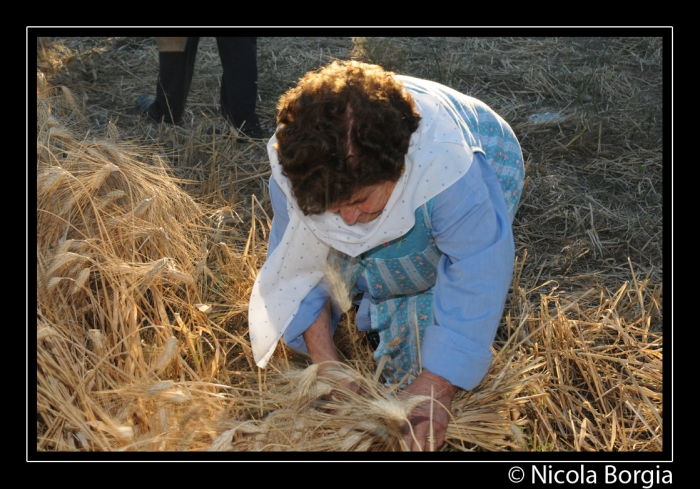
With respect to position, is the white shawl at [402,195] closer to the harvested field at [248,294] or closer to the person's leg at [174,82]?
the harvested field at [248,294]

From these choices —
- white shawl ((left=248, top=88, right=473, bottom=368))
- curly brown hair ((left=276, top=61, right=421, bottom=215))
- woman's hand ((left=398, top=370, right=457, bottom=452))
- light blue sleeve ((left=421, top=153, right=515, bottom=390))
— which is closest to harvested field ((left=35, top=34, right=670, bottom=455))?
woman's hand ((left=398, top=370, right=457, bottom=452))

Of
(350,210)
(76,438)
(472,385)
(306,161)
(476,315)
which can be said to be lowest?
(76,438)

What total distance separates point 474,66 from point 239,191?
1812mm

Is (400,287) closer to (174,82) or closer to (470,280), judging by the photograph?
(470,280)

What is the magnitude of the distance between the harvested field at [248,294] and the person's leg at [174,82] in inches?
4.6

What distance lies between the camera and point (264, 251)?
2445 millimetres

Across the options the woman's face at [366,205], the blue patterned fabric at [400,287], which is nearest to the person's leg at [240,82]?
the blue patterned fabric at [400,287]

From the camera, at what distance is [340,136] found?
1382mm

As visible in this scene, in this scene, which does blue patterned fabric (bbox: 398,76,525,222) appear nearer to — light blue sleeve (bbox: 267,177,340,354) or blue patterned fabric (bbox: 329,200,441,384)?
blue patterned fabric (bbox: 329,200,441,384)

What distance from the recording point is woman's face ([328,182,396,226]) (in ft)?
4.82

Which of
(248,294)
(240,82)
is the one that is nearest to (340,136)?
(248,294)

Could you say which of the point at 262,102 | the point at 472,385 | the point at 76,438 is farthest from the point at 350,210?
the point at 262,102

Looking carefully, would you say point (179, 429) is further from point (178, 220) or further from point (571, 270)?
point (571, 270)

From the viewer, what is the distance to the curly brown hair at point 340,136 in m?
1.38
